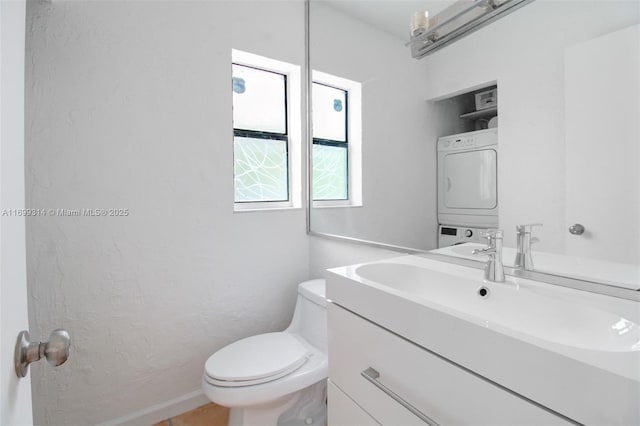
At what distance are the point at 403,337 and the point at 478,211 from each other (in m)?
0.54

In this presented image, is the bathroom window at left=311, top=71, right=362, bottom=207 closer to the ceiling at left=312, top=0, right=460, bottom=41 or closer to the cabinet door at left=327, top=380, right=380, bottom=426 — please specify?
the ceiling at left=312, top=0, right=460, bottom=41

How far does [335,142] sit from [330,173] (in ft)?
0.59

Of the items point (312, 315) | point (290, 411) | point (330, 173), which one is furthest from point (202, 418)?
point (330, 173)

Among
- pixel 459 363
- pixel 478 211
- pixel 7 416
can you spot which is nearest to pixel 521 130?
pixel 478 211

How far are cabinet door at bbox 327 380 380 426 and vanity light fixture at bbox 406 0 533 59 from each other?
1254 millimetres

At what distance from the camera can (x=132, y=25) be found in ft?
4.29

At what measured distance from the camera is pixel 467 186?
1044 mm

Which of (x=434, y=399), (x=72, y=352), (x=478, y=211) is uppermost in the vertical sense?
(x=478, y=211)

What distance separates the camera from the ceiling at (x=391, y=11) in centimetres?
113

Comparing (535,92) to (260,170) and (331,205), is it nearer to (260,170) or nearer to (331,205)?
(331,205)

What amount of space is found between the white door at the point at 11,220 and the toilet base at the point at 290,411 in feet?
2.82

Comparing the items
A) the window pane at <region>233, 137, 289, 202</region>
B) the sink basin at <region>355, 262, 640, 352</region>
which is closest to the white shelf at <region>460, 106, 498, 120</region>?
the sink basin at <region>355, 262, 640, 352</region>

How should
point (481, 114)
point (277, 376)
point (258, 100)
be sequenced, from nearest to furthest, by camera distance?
point (481, 114) < point (277, 376) < point (258, 100)

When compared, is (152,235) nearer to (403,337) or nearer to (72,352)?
(72,352)
